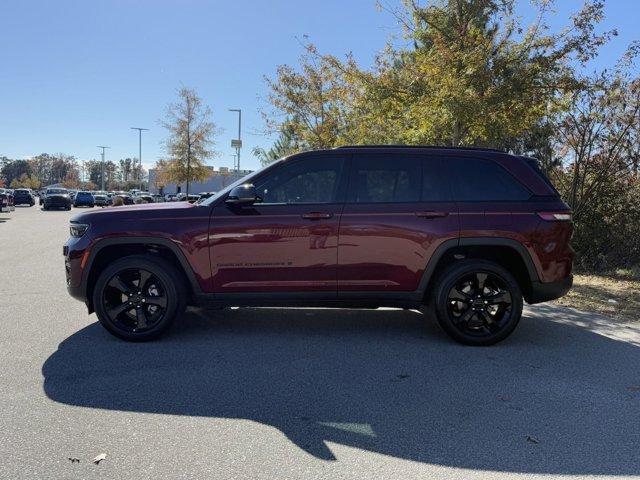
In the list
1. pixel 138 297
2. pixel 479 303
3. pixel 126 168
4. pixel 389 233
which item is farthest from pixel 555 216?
pixel 126 168

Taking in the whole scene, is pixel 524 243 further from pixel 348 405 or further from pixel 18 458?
pixel 18 458

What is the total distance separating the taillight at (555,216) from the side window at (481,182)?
→ 0.77 feet

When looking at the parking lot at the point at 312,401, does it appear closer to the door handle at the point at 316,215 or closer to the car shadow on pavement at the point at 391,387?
the car shadow on pavement at the point at 391,387

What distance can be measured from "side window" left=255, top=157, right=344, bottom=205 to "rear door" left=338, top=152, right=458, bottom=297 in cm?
20

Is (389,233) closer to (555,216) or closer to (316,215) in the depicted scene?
(316,215)

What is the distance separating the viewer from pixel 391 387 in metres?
4.15

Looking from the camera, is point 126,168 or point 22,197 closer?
point 22,197

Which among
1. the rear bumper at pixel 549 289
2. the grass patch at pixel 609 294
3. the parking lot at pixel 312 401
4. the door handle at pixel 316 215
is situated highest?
the door handle at pixel 316 215

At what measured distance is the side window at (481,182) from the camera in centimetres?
523

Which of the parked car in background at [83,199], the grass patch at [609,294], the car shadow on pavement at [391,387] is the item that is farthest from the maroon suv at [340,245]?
the parked car in background at [83,199]

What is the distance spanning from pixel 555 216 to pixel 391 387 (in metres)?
2.47

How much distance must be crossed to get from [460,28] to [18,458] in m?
9.18

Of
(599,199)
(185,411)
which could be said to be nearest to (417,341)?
(185,411)

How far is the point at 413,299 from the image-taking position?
203 inches
